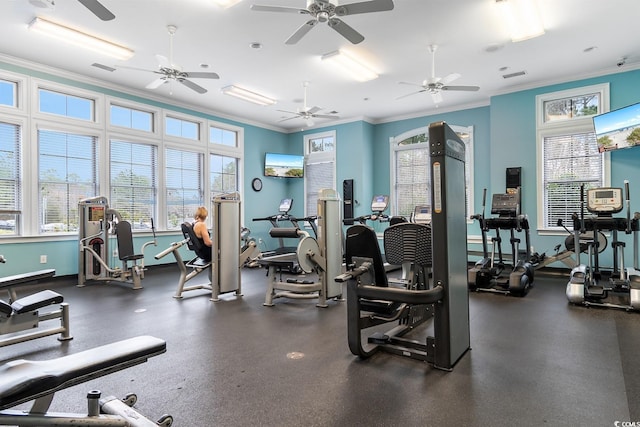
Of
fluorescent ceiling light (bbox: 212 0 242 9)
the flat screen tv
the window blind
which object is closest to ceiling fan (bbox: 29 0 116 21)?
fluorescent ceiling light (bbox: 212 0 242 9)

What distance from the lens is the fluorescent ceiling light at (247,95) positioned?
6852 millimetres

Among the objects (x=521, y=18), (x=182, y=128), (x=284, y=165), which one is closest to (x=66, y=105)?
(x=182, y=128)

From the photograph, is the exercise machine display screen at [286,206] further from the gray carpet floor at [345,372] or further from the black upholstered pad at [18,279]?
the black upholstered pad at [18,279]

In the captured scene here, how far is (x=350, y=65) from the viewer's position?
5.95 metres

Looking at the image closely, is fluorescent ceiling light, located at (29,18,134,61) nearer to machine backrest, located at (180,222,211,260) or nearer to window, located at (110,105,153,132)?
window, located at (110,105,153,132)

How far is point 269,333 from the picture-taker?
3.54m

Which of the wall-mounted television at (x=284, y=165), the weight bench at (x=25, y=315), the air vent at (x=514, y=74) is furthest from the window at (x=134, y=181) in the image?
the air vent at (x=514, y=74)

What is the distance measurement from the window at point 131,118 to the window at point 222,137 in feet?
4.98

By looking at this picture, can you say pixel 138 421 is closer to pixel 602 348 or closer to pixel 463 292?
pixel 463 292

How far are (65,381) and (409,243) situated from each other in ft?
8.13

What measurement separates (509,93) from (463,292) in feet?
19.3

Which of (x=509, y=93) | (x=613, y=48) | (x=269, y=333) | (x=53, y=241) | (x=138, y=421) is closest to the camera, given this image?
(x=138, y=421)

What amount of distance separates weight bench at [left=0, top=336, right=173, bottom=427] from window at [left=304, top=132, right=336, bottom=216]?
8107 millimetres

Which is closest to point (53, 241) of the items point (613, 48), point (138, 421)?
point (138, 421)
